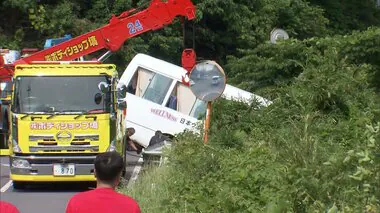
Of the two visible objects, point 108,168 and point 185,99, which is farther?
point 185,99

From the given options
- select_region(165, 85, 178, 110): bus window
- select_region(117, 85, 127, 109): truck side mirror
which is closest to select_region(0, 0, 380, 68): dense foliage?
select_region(165, 85, 178, 110): bus window

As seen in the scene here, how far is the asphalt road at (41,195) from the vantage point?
13.1 m

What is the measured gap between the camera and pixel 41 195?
14445mm

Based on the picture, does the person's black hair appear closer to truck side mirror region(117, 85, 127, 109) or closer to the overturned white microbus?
truck side mirror region(117, 85, 127, 109)

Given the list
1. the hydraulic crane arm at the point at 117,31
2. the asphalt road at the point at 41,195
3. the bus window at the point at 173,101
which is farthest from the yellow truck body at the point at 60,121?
the bus window at the point at 173,101

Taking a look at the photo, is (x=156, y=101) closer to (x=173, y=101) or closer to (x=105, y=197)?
(x=173, y=101)

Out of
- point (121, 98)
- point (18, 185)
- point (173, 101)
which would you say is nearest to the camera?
point (18, 185)

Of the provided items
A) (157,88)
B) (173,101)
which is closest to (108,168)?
(173,101)

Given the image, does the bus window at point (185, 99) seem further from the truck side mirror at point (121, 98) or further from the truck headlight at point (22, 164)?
the truck headlight at point (22, 164)

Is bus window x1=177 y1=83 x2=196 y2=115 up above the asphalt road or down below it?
above

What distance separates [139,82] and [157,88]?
669 millimetres

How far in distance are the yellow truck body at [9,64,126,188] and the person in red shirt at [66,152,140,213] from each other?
29.5ft

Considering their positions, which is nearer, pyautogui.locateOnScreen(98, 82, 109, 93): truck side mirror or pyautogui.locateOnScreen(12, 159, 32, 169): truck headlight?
pyautogui.locateOnScreen(12, 159, 32, 169): truck headlight

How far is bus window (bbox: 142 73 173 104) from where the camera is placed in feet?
66.0
